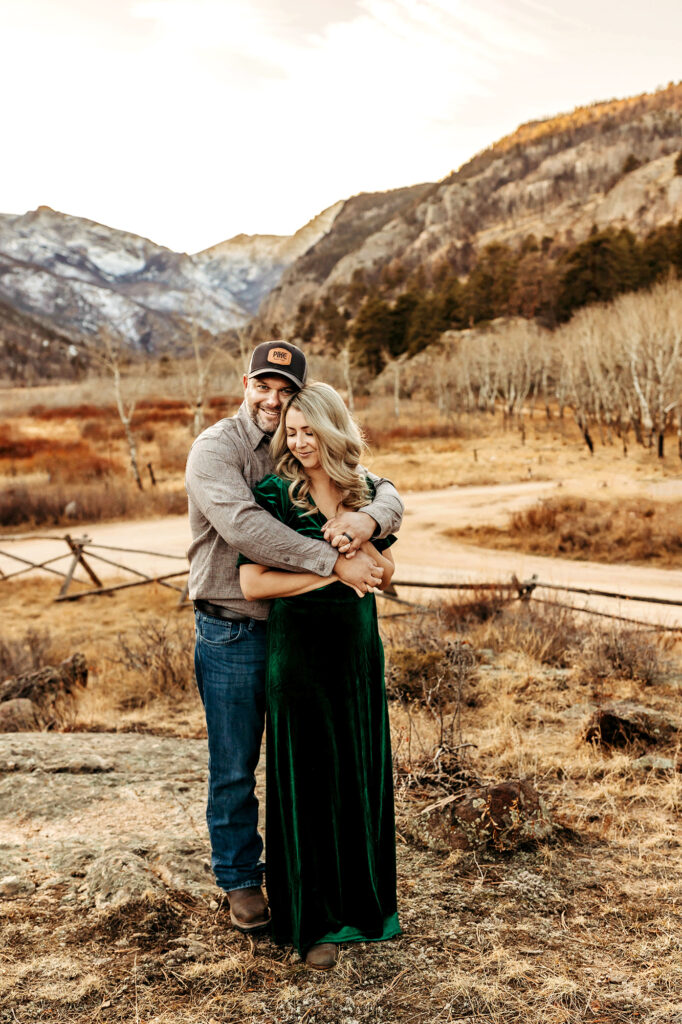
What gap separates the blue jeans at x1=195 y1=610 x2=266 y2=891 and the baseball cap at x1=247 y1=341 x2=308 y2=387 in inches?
33.9

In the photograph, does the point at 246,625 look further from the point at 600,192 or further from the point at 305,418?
the point at 600,192

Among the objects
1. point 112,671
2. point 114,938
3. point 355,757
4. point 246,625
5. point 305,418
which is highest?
point 305,418

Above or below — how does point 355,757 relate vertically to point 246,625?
below

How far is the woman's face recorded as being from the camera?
7.81 ft

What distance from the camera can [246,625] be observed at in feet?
8.34

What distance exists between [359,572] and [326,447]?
43 centimetres

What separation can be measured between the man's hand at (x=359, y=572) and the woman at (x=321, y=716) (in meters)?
0.05

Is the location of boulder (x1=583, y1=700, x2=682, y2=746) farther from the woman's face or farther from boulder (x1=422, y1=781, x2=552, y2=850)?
the woman's face

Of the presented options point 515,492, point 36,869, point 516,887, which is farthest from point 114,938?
point 515,492

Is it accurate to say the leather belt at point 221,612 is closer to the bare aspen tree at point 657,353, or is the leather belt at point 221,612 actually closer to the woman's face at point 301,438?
the woman's face at point 301,438

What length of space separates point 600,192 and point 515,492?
106175mm

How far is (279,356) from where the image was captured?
2422mm

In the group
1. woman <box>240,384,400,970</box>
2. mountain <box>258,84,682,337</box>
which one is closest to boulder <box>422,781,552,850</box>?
woman <box>240,384,400,970</box>

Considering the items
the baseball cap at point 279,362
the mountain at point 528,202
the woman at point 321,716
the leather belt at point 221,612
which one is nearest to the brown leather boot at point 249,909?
the woman at point 321,716
